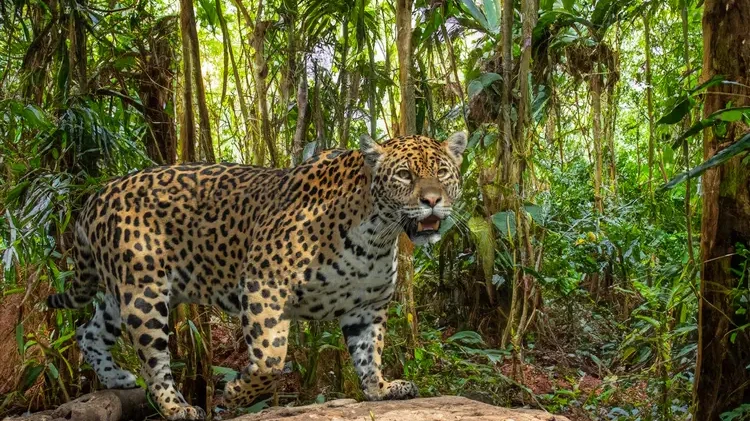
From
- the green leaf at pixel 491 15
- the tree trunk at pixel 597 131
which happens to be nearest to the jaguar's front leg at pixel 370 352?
the green leaf at pixel 491 15

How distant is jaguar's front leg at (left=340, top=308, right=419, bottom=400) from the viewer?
493cm

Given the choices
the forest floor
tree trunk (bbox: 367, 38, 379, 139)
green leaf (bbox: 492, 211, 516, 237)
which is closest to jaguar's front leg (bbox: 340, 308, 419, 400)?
the forest floor

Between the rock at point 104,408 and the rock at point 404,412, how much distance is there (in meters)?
1.14

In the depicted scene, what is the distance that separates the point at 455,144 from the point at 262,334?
62.3 inches

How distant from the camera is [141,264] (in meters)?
5.07

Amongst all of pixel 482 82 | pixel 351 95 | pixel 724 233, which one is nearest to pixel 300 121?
pixel 351 95

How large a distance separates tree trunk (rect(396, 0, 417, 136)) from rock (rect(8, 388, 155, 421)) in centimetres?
262

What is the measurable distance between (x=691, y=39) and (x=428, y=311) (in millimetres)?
4353

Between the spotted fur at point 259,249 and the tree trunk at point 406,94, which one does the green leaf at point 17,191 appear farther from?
the tree trunk at point 406,94

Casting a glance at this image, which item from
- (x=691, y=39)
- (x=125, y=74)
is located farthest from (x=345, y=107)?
(x=691, y=39)

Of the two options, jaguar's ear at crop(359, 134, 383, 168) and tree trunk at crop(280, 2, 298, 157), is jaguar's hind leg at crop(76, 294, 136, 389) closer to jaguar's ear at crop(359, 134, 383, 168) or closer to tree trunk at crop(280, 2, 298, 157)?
jaguar's ear at crop(359, 134, 383, 168)

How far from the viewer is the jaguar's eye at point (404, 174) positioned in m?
4.55

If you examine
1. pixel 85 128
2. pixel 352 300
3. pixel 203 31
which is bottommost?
pixel 352 300

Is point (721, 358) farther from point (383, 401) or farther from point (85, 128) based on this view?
point (85, 128)
